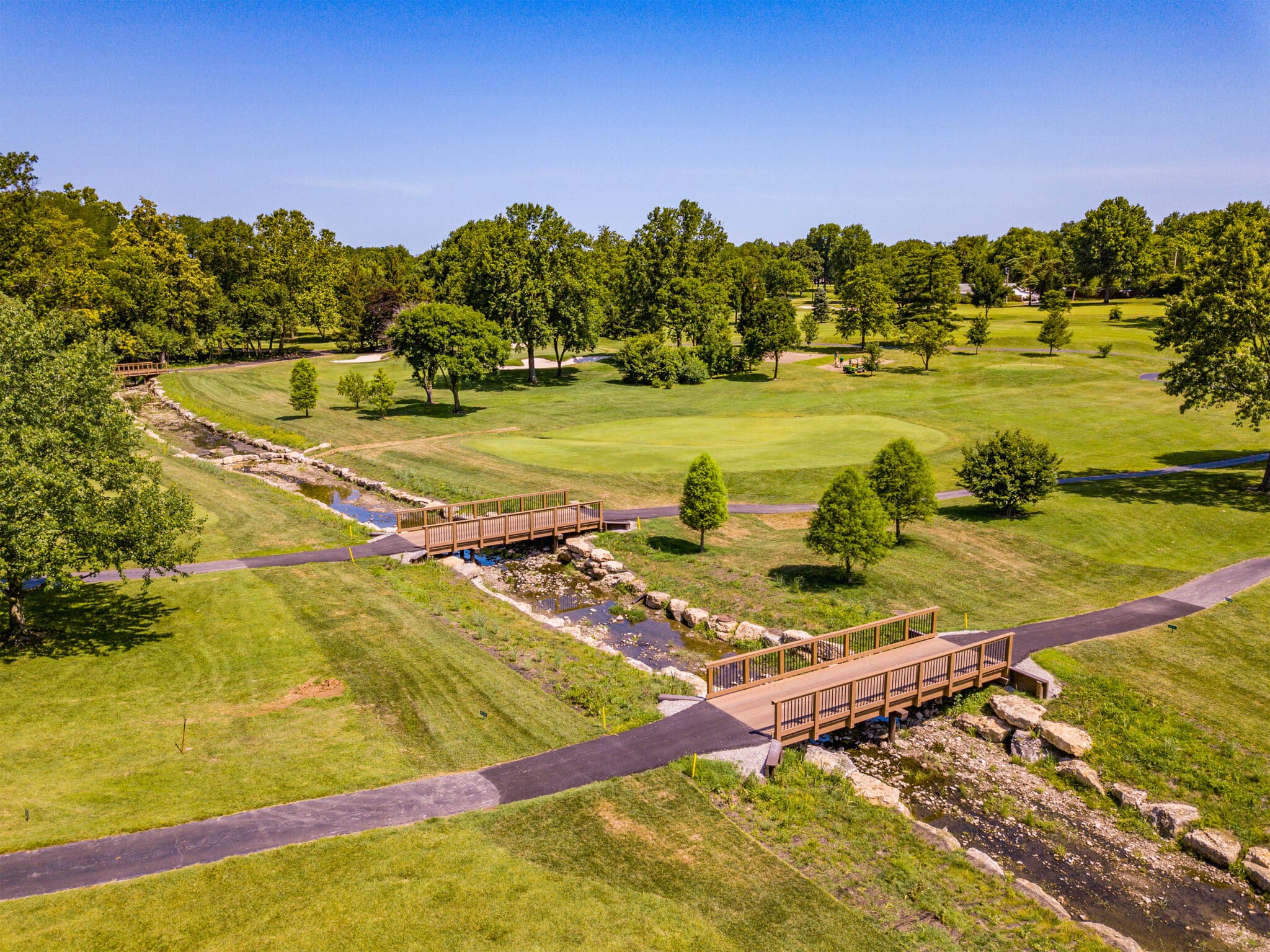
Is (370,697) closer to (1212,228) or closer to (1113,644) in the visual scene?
(1113,644)

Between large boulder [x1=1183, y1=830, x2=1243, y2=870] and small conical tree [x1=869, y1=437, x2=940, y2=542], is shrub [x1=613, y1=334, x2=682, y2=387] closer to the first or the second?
small conical tree [x1=869, y1=437, x2=940, y2=542]

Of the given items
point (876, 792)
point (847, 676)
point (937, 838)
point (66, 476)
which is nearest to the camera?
point (937, 838)

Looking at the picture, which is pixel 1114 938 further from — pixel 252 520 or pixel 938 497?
pixel 252 520

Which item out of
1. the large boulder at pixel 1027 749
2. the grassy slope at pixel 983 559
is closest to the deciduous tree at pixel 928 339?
the grassy slope at pixel 983 559

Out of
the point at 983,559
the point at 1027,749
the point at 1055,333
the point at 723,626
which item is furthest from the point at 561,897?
the point at 1055,333

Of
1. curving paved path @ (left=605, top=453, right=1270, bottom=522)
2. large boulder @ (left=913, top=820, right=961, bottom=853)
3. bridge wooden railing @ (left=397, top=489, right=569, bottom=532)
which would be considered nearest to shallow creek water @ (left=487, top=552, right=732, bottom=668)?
bridge wooden railing @ (left=397, top=489, right=569, bottom=532)
